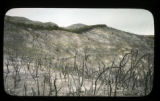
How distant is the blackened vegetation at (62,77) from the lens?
2.42m

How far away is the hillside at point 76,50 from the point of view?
2418 millimetres

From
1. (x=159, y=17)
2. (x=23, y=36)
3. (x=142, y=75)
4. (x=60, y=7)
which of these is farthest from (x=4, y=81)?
(x=159, y=17)

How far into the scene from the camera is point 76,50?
2.42 metres

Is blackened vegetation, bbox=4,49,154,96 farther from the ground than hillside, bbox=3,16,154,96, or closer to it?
closer to it

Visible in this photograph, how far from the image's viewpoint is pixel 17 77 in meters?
2.43

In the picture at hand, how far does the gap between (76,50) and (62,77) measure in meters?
0.28

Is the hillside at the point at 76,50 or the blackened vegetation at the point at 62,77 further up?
the hillside at the point at 76,50

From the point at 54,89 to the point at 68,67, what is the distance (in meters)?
0.24

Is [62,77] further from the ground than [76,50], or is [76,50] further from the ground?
[76,50]

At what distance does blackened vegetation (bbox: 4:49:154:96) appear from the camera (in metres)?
2.42

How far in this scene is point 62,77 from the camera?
243 centimetres

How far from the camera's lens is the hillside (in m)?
2.42
